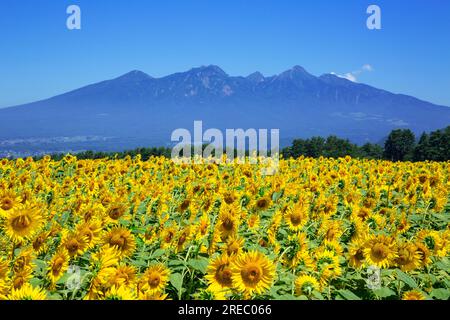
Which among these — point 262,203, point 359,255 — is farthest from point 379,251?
point 262,203

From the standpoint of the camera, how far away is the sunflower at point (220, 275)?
2.95m

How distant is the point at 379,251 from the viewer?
3.75m

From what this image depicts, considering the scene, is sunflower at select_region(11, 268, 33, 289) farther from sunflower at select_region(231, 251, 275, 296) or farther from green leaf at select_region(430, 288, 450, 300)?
green leaf at select_region(430, 288, 450, 300)

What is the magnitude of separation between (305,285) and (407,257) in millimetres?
1113

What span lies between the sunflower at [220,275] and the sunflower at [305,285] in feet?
2.13

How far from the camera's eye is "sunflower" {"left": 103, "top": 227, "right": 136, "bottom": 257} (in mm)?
3523

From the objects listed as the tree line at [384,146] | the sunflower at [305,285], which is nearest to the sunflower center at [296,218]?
the sunflower at [305,285]

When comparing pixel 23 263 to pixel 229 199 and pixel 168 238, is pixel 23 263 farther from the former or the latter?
pixel 229 199

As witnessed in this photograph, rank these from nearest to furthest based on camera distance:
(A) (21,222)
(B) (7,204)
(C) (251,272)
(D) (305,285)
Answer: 1. (C) (251,272)
2. (D) (305,285)
3. (A) (21,222)
4. (B) (7,204)

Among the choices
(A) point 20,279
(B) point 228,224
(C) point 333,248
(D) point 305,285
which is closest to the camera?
(A) point 20,279

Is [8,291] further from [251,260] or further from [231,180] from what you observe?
[231,180]

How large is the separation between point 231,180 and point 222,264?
5906mm
